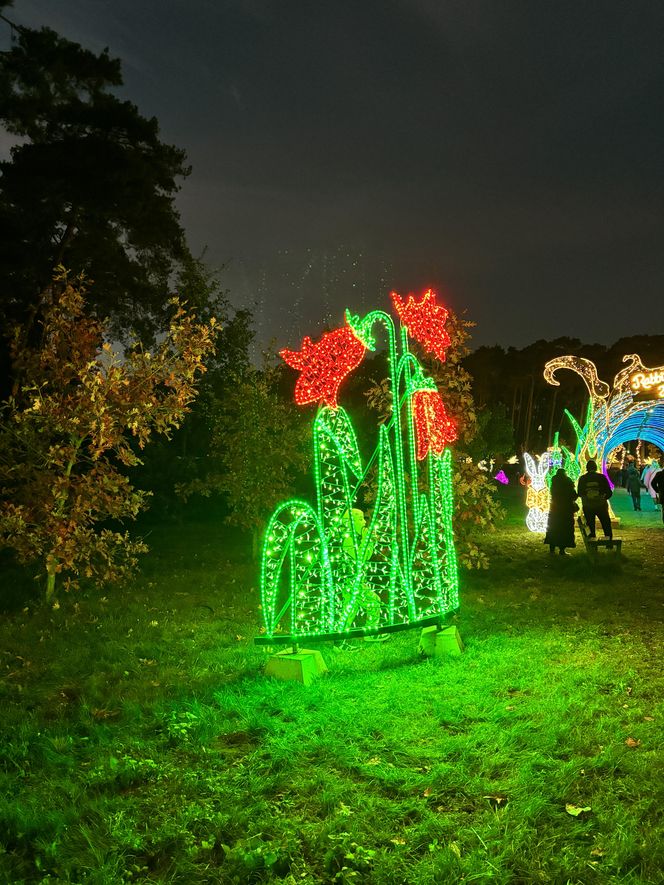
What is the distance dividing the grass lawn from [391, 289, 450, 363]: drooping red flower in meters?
2.86

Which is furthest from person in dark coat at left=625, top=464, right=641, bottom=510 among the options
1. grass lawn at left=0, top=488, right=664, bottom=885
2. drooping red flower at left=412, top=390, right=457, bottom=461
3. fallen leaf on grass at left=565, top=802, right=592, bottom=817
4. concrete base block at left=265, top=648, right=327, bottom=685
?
fallen leaf on grass at left=565, top=802, right=592, bottom=817

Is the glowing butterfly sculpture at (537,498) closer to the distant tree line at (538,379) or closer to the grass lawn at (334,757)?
the grass lawn at (334,757)

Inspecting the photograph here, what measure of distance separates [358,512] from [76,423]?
9.81 feet

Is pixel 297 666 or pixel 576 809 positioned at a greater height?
pixel 297 666

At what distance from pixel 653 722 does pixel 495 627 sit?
98.1 inches

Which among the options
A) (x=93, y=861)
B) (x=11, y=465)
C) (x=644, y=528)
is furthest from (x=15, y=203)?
(x=644, y=528)

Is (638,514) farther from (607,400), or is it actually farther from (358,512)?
(358,512)

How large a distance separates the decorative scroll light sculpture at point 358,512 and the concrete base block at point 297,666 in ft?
0.51

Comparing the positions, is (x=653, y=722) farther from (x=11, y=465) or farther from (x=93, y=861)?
(x=11, y=465)

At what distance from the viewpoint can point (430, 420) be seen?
19.5ft

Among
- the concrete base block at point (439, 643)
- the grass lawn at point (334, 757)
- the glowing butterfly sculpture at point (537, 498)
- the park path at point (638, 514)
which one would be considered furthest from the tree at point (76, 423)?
the park path at point (638, 514)

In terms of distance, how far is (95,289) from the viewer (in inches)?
508

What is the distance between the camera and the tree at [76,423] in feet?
21.4

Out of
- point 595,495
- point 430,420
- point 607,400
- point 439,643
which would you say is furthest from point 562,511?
point 439,643
